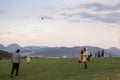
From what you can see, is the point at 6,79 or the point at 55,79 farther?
the point at 6,79

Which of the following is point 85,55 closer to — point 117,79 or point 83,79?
point 83,79

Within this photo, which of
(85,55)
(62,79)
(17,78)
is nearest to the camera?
(62,79)

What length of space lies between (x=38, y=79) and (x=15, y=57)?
410 cm

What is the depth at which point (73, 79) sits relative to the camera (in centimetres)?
3020

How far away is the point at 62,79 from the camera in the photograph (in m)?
31.4

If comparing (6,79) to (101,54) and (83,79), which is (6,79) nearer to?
(83,79)

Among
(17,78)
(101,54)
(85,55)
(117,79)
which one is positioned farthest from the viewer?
(101,54)

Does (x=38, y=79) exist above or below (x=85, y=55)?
below

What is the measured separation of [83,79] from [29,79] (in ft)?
21.9

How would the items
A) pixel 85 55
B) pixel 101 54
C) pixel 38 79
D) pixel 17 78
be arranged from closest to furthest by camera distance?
pixel 38 79 < pixel 17 78 < pixel 85 55 < pixel 101 54

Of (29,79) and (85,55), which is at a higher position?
(85,55)

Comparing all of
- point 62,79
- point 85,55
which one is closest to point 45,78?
point 62,79

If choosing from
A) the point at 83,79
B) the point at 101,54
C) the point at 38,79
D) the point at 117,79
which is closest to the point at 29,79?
the point at 38,79

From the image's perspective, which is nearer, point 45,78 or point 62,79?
point 62,79
